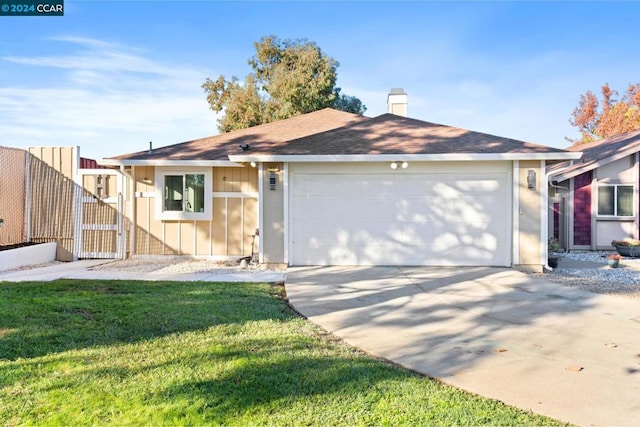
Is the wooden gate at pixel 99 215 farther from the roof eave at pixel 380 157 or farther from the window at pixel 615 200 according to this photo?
the window at pixel 615 200

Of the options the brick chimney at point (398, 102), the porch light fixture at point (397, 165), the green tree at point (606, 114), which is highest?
the green tree at point (606, 114)

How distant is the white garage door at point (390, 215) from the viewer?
9.66 m

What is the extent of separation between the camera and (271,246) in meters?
9.59

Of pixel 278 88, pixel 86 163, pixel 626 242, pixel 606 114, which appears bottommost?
pixel 626 242

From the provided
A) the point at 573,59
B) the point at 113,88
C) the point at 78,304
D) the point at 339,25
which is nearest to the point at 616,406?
the point at 78,304

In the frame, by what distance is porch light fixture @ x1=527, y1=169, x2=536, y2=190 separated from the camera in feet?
30.6

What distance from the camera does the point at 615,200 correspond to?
13.8 m

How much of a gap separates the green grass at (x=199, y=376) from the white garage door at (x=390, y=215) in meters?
4.32

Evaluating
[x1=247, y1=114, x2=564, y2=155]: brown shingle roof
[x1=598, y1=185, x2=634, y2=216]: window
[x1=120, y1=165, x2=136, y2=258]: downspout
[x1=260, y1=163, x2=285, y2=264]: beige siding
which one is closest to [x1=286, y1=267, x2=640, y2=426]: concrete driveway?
[x1=260, y1=163, x2=285, y2=264]: beige siding

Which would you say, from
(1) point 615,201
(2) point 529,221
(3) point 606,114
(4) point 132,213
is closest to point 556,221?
(1) point 615,201

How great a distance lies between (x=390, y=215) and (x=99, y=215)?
736cm

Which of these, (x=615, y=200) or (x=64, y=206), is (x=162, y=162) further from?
(x=615, y=200)

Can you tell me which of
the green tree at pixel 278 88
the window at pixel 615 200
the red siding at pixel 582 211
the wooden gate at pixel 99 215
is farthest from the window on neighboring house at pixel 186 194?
the green tree at pixel 278 88

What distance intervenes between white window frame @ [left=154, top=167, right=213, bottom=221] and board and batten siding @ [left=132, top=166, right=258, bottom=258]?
112mm
